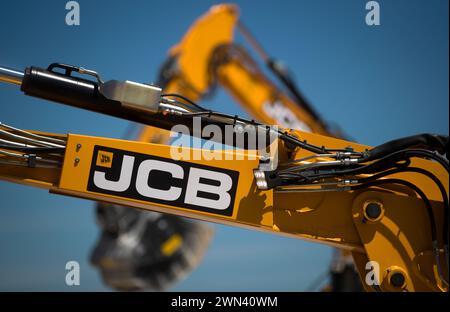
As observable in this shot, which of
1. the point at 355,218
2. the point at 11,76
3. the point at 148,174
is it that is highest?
the point at 11,76

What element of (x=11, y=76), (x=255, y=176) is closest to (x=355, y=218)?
(x=255, y=176)

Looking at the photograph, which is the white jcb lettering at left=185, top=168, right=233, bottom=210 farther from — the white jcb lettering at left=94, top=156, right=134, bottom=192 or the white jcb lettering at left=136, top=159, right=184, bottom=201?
the white jcb lettering at left=94, top=156, right=134, bottom=192

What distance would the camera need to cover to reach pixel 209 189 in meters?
3.63

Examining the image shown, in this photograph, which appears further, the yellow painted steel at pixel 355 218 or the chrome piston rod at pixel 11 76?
the yellow painted steel at pixel 355 218

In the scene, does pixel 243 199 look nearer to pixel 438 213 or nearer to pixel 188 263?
pixel 438 213

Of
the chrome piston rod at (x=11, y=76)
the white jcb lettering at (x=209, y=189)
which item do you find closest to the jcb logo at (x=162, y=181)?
the white jcb lettering at (x=209, y=189)

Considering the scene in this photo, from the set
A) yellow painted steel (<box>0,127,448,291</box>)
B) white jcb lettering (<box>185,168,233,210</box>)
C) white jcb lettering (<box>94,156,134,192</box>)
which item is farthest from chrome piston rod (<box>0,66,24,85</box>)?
white jcb lettering (<box>185,168,233,210</box>)

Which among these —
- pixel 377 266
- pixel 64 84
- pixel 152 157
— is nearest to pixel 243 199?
pixel 152 157

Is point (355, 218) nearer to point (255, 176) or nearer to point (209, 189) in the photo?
point (255, 176)

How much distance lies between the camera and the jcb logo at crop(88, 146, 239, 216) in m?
3.52

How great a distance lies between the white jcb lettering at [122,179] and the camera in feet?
11.5

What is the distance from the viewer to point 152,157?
3.57 m

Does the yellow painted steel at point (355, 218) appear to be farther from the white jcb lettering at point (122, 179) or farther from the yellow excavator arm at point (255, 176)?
the white jcb lettering at point (122, 179)

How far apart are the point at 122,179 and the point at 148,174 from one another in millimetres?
148
